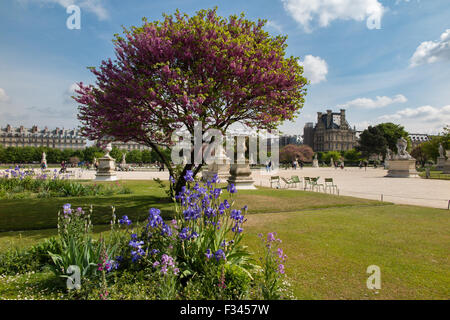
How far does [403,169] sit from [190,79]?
34298 millimetres

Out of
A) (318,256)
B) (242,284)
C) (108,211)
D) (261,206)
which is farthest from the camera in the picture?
(261,206)

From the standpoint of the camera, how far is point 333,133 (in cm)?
15100

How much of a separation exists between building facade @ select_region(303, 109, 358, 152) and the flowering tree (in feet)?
494

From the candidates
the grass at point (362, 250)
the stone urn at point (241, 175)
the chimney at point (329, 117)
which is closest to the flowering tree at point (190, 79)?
the grass at point (362, 250)

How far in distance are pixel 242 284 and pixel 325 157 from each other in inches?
4833

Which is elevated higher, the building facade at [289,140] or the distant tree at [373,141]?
the building facade at [289,140]

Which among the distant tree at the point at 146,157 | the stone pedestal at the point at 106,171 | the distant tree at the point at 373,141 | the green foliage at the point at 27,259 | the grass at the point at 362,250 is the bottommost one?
the grass at the point at 362,250

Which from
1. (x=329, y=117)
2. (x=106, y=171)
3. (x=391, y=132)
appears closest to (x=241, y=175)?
(x=106, y=171)

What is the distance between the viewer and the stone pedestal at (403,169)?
33.7 meters

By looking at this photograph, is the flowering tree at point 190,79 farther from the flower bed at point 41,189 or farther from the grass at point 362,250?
the flower bed at point 41,189

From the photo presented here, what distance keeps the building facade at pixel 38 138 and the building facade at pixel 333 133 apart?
453ft

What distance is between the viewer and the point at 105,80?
34.4 ft
